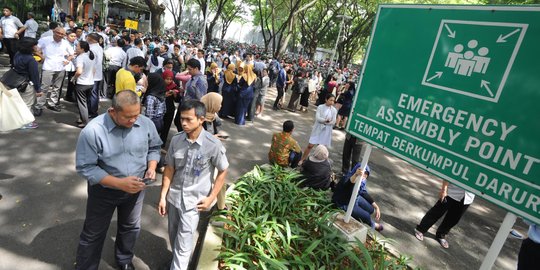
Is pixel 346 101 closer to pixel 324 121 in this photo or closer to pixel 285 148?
pixel 324 121

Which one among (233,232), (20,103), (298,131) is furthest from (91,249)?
(298,131)

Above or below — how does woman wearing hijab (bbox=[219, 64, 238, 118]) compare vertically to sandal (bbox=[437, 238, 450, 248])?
above

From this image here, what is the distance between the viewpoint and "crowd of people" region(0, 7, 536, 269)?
246cm

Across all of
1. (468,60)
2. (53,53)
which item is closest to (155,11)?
(53,53)

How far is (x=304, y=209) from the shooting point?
3992mm

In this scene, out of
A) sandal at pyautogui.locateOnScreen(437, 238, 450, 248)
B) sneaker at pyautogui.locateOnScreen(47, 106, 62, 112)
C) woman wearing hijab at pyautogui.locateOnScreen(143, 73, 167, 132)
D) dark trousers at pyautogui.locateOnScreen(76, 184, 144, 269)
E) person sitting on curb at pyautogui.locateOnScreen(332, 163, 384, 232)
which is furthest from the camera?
sneaker at pyautogui.locateOnScreen(47, 106, 62, 112)

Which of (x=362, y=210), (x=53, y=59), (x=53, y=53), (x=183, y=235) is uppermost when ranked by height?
(x=53, y=53)

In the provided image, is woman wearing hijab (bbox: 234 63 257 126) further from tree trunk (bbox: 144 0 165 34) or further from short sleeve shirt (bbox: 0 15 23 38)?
tree trunk (bbox: 144 0 165 34)

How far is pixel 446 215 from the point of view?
448 centimetres

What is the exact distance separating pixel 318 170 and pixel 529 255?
2551mm

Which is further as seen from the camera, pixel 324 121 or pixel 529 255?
pixel 324 121

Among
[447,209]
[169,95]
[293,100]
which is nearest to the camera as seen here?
[447,209]

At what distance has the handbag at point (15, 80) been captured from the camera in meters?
5.08

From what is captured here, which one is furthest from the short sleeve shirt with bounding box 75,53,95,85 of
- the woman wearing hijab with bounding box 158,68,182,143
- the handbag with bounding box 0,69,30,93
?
the woman wearing hijab with bounding box 158,68,182,143
